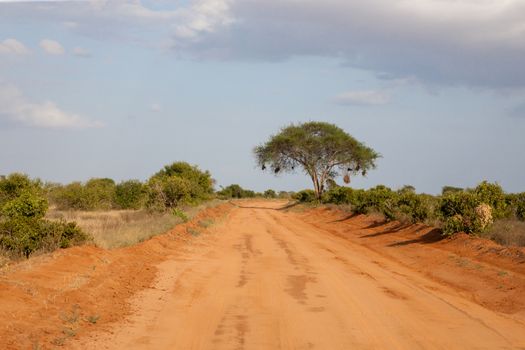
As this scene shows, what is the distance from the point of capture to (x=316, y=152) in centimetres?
6631

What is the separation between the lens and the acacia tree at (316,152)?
216ft

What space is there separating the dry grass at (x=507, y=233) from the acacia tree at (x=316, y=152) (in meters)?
44.5

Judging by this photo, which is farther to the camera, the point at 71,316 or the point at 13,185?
the point at 13,185

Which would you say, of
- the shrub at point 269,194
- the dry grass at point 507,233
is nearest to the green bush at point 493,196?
the dry grass at point 507,233

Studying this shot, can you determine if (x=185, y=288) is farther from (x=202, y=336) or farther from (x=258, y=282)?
(x=202, y=336)

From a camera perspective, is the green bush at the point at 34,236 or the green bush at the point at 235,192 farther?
the green bush at the point at 235,192

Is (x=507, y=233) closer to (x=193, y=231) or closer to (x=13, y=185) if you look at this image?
(x=193, y=231)

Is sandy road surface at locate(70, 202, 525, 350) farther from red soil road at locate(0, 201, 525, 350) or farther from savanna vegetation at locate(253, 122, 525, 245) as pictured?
savanna vegetation at locate(253, 122, 525, 245)

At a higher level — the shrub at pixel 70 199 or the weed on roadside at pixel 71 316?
the shrub at pixel 70 199

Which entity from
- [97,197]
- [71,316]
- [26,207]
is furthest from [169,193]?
[71,316]

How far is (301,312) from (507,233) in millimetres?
11585

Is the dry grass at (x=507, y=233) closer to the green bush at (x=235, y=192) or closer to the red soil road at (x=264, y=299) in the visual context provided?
the red soil road at (x=264, y=299)

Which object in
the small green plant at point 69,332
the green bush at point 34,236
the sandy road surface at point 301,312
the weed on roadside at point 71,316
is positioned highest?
the green bush at point 34,236

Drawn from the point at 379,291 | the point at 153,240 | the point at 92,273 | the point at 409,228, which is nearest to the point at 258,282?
the point at 379,291
